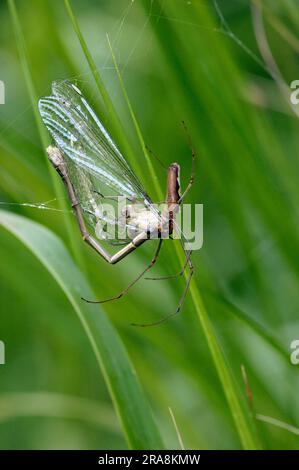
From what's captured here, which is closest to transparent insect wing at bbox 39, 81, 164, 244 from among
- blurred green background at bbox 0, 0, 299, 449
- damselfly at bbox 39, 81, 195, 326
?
damselfly at bbox 39, 81, 195, 326

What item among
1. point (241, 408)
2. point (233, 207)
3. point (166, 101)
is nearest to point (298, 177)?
point (233, 207)

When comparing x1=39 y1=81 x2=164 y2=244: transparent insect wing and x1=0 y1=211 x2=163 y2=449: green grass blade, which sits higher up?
x1=39 y1=81 x2=164 y2=244: transparent insect wing

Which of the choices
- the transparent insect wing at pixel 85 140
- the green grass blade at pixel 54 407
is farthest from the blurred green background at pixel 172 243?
the transparent insect wing at pixel 85 140

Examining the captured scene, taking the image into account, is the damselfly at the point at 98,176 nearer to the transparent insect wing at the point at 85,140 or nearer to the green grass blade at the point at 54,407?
the transparent insect wing at the point at 85,140

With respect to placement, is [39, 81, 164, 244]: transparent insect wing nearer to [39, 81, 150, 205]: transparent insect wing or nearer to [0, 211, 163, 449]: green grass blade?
[39, 81, 150, 205]: transparent insect wing

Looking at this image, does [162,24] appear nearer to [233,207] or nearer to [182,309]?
[233,207]

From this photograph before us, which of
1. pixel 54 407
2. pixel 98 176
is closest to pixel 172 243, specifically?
pixel 98 176

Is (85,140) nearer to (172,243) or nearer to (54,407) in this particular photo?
(172,243)
